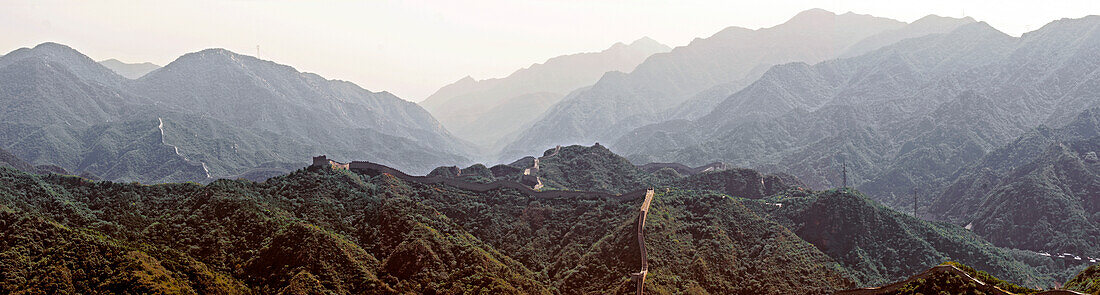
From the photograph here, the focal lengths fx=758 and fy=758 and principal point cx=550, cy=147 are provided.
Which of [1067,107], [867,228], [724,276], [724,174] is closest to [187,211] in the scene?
[724,276]

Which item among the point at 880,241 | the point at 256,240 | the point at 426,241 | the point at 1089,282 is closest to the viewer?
the point at 1089,282

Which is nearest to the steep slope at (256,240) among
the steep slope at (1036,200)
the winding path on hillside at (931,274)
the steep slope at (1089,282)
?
the winding path on hillside at (931,274)

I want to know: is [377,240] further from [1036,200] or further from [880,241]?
[1036,200]

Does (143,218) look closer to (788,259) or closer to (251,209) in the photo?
(251,209)

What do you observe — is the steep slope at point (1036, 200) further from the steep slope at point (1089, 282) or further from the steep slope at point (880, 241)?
the steep slope at point (1089, 282)

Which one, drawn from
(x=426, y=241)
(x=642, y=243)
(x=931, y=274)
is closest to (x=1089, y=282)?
(x=931, y=274)

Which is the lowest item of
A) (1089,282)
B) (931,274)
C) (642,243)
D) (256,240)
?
(642,243)

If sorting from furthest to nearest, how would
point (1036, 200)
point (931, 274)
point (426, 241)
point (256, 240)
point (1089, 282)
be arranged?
point (1036, 200), point (426, 241), point (256, 240), point (931, 274), point (1089, 282)

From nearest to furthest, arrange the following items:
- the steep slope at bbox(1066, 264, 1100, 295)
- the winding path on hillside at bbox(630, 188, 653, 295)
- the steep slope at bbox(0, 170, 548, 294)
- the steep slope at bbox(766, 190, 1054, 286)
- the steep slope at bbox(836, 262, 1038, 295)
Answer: the steep slope at bbox(1066, 264, 1100, 295) < the steep slope at bbox(836, 262, 1038, 295) < the steep slope at bbox(0, 170, 548, 294) < the winding path on hillside at bbox(630, 188, 653, 295) < the steep slope at bbox(766, 190, 1054, 286)

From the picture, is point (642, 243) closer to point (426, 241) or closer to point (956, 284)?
point (426, 241)

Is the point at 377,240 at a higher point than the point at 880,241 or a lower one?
higher

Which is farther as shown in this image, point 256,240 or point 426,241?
point 426,241

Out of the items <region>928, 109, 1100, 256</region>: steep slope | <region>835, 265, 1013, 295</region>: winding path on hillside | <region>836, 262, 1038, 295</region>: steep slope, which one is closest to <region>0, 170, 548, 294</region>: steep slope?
<region>835, 265, 1013, 295</region>: winding path on hillside

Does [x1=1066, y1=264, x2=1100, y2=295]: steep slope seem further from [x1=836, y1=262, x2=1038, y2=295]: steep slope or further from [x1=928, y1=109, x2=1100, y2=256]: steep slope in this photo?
[x1=928, y1=109, x2=1100, y2=256]: steep slope
